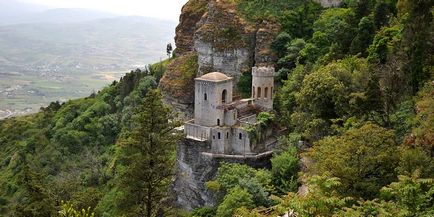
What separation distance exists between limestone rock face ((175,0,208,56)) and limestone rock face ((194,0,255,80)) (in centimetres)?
701

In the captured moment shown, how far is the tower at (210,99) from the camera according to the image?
3794cm

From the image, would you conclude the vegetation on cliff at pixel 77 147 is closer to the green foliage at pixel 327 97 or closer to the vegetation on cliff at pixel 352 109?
the vegetation on cliff at pixel 352 109

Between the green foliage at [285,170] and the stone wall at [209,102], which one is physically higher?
the stone wall at [209,102]

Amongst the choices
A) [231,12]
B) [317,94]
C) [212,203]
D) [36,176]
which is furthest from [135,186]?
[231,12]

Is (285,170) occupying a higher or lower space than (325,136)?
lower

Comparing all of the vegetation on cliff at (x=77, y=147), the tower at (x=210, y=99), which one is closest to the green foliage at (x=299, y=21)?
the tower at (x=210, y=99)

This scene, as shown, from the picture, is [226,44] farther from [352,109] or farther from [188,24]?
[352,109]

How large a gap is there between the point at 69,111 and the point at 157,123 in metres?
51.3

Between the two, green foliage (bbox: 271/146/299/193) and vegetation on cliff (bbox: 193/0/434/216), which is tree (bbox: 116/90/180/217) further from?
green foliage (bbox: 271/146/299/193)

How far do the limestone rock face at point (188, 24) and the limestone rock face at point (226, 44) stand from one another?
701 centimetres

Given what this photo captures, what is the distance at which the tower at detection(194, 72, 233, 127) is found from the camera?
37938mm

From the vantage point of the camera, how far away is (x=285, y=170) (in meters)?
32.8

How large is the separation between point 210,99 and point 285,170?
8.34 metres

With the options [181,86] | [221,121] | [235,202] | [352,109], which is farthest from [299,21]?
[235,202]
